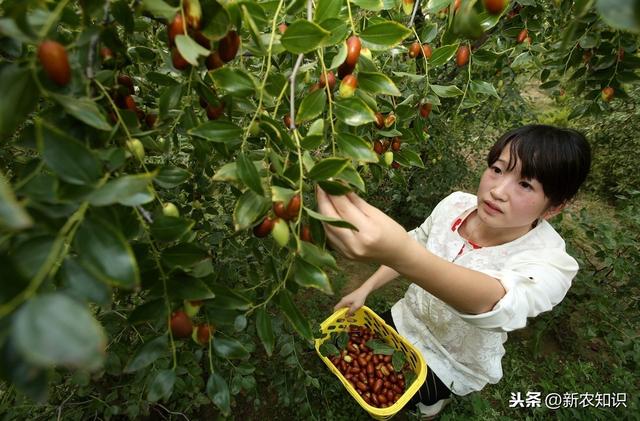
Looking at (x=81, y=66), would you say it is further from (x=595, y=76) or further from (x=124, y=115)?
(x=595, y=76)

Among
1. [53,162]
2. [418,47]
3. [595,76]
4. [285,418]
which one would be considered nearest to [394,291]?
[285,418]

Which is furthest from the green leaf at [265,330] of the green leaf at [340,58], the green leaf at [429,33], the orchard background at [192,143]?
the green leaf at [429,33]

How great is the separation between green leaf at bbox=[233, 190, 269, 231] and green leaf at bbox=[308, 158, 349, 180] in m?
0.07

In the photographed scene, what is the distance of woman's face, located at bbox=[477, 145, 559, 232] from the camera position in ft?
3.50

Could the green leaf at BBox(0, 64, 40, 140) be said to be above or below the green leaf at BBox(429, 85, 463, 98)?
above

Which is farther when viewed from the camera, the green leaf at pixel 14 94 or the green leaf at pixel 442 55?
the green leaf at pixel 442 55

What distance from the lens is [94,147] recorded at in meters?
0.36

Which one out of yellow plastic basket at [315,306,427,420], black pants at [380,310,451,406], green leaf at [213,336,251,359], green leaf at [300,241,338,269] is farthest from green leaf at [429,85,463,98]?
black pants at [380,310,451,406]

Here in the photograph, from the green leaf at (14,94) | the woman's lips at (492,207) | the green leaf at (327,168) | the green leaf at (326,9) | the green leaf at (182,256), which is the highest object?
the green leaf at (326,9)

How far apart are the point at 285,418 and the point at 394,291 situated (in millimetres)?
1050

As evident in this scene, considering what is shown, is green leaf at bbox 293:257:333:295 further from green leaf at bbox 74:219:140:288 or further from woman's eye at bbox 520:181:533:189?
woman's eye at bbox 520:181:533:189

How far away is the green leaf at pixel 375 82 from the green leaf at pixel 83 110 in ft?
1.10

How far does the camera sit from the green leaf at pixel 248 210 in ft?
1.35

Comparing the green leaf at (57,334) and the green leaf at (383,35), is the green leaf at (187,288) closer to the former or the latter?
the green leaf at (57,334)
